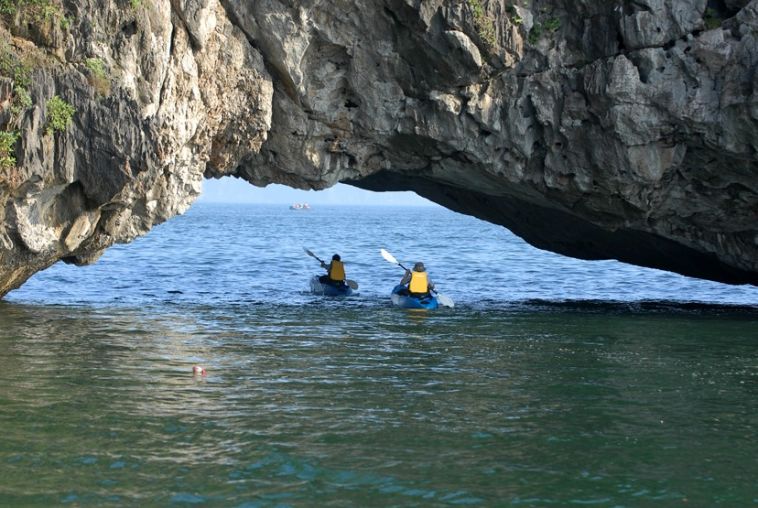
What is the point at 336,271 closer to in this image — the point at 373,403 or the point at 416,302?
the point at 416,302

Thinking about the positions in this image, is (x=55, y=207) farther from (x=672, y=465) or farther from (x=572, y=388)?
(x=672, y=465)

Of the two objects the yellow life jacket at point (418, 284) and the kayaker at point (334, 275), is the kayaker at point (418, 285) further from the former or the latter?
the kayaker at point (334, 275)

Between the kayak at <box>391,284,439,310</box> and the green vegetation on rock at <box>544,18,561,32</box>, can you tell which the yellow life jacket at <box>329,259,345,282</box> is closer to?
the kayak at <box>391,284,439,310</box>

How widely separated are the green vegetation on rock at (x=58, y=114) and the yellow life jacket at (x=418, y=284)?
40.7 ft

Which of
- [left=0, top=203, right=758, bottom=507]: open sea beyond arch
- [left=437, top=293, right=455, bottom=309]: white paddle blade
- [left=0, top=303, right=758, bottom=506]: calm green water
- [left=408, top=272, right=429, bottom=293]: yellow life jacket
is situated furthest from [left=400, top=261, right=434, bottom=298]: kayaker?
[left=0, top=303, right=758, bottom=506]: calm green water

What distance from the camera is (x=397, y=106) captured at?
28672mm

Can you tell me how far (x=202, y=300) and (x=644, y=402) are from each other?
63.0 feet

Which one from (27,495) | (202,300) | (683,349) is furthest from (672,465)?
(202,300)

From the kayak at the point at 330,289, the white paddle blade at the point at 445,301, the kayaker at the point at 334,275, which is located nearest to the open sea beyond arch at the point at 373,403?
the white paddle blade at the point at 445,301

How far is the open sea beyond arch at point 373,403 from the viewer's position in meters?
12.8

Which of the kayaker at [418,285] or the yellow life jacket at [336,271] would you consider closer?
the kayaker at [418,285]

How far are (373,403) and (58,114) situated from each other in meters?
10.5

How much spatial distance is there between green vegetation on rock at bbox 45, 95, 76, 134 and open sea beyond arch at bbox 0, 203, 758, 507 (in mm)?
4670

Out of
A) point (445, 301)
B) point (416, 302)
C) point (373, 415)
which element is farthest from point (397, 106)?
point (373, 415)
